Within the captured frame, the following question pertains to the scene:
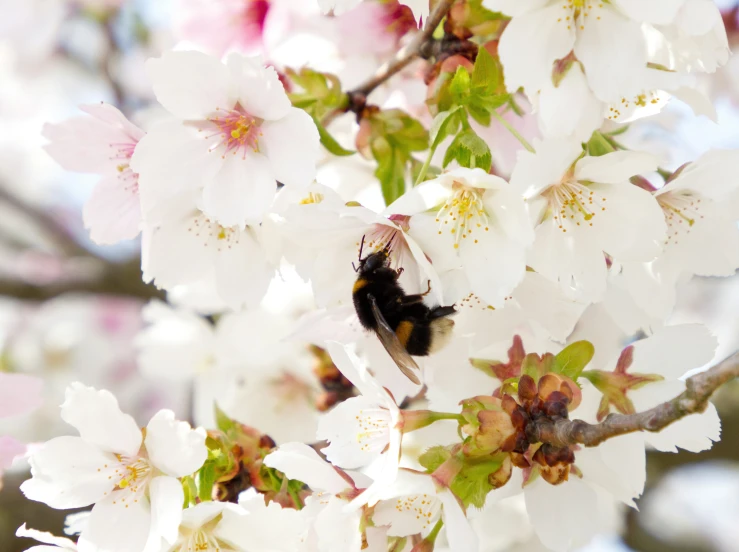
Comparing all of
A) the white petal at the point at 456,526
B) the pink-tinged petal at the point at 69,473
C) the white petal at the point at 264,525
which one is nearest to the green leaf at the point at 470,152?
the white petal at the point at 456,526

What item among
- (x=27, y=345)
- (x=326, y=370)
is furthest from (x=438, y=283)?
(x=27, y=345)

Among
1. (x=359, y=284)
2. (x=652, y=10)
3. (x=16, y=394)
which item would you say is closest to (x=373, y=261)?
(x=359, y=284)

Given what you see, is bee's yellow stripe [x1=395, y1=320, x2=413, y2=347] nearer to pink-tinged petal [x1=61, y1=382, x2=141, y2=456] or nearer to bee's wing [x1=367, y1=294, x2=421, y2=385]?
bee's wing [x1=367, y1=294, x2=421, y2=385]

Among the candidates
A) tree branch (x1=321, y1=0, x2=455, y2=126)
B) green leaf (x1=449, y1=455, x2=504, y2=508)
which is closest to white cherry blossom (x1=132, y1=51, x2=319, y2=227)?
tree branch (x1=321, y1=0, x2=455, y2=126)

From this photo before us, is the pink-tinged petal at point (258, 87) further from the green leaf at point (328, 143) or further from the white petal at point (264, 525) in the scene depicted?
the white petal at point (264, 525)

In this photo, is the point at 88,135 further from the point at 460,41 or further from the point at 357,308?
the point at 460,41

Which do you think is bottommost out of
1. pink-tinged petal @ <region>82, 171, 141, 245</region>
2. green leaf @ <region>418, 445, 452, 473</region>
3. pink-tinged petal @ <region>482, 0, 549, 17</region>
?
green leaf @ <region>418, 445, 452, 473</region>

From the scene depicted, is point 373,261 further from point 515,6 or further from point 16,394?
point 16,394
